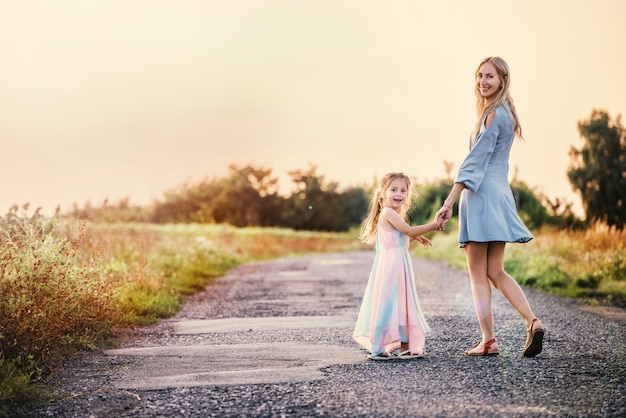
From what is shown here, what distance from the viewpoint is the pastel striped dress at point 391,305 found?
5277 mm

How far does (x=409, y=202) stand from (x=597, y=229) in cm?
1075

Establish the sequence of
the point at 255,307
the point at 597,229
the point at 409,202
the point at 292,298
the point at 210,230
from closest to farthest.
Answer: the point at 409,202 → the point at 255,307 → the point at 292,298 → the point at 597,229 → the point at 210,230

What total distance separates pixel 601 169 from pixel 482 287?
4107 cm

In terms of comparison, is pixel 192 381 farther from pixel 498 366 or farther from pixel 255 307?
pixel 255 307

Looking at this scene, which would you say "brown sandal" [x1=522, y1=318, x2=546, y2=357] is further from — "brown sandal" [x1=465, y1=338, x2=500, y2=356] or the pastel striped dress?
the pastel striped dress

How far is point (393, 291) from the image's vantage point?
5.36m

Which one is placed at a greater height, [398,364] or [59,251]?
[59,251]

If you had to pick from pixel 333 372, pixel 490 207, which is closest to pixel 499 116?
pixel 490 207

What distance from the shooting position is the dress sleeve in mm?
5059

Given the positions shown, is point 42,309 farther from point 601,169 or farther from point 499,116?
point 601,169

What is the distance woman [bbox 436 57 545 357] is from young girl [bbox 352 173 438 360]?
0.32 m

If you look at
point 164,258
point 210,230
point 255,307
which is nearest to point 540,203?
point 210,230

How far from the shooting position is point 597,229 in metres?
15.0

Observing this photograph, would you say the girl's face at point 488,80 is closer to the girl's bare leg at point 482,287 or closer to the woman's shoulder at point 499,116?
the woman's shoulder at point 499,116
